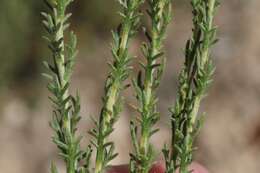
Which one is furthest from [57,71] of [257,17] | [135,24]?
[257,17]

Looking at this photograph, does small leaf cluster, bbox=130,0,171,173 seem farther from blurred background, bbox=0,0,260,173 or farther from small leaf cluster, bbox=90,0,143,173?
blurred background, bbox=0,0,260,173

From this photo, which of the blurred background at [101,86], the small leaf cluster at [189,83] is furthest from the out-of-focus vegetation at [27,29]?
the small leaf cluster at [189,83]

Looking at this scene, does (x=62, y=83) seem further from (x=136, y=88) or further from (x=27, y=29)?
(x=27, y=29)

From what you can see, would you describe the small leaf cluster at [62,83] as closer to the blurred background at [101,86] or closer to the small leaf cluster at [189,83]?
the small leaf cluster at [189,83]

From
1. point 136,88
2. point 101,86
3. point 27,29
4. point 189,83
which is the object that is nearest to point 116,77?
point 136,88

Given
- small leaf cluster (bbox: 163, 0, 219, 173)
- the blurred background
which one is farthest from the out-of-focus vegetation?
small leaf cluster (bbox: 163, 0, 219, 173)

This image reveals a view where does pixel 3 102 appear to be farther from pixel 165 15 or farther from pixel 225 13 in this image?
pixel 165 15
